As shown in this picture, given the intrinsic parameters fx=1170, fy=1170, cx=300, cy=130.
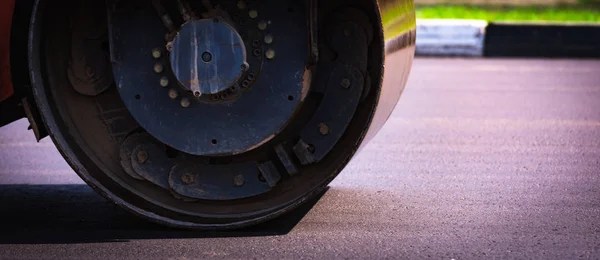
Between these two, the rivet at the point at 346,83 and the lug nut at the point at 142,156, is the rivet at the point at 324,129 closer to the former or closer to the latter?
the rivet at the point at 346,83

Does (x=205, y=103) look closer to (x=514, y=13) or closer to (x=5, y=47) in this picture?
(x=5, y=47)

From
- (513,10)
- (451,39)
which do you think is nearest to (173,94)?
(451,39)

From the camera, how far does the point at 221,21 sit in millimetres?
4781

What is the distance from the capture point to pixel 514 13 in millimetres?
17984

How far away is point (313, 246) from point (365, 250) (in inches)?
8.4

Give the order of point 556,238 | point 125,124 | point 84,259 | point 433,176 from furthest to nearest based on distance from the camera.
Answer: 1. point 433,176
2. point 125,124
3. point 556,238
4. point 84,259

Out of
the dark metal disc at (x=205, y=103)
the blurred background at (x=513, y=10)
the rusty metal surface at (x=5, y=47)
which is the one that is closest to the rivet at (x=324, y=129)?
the dark metal disc at (x=205, y=103)

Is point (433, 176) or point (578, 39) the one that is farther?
point (578, 39)

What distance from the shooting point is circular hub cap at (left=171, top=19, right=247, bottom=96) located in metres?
4.77

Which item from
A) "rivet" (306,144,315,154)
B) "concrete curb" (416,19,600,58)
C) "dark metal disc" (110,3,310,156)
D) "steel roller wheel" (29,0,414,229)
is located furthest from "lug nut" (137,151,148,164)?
"concrete curb" (416,19,600,58)

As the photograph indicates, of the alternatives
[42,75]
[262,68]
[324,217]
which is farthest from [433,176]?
[42,75]

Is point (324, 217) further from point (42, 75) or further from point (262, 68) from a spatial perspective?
point (42, 75)

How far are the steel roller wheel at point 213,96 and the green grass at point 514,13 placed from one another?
38.0 ft

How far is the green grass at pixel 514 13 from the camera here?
16.8m
